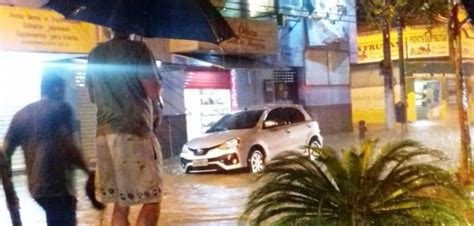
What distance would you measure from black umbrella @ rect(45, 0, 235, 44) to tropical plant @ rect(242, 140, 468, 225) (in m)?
0.95

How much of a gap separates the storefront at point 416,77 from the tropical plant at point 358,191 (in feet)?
95.5

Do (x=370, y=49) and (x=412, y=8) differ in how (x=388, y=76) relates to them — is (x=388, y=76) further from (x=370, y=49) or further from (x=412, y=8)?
(x=412, y=8)

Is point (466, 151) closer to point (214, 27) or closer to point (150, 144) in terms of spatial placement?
point (214, 27)

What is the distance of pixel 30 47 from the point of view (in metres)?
15.6

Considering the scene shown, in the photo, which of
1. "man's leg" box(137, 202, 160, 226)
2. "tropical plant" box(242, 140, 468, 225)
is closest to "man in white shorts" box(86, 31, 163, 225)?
"man's leg" box(137, 202, 160, 226)

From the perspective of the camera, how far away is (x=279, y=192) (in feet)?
15.4

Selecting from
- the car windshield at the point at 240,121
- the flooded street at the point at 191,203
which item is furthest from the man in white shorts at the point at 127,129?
the car windshield at the point at 240,121

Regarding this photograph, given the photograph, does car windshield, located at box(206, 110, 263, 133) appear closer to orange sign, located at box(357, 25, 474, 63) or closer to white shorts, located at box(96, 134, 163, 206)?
white shorts, located at box(96, 134, 163, 206)

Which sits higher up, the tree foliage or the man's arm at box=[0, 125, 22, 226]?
the tree foliage

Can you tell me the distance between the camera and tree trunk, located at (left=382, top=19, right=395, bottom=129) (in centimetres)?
2669

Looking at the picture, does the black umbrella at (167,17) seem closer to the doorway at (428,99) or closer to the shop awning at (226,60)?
the shop awning at (226,60)

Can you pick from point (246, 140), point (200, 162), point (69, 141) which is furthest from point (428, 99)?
point (69, 141)

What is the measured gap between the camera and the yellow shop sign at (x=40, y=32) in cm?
1521

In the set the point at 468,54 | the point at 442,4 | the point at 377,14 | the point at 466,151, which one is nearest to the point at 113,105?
the point at 466,151
